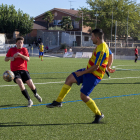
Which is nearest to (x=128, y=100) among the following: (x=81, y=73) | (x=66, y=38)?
(x=81, y=73)

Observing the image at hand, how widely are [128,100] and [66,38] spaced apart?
5613cm

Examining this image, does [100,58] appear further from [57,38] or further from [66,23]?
[66,23]

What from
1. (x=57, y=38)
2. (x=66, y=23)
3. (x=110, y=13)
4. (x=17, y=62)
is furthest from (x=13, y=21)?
(x=17, y=62)

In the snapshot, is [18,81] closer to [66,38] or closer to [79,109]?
[79,109]

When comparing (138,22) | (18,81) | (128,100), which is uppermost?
(138,22)

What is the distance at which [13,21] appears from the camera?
60.7 m

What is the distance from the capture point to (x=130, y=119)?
18.3ft

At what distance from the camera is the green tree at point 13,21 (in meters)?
60.5

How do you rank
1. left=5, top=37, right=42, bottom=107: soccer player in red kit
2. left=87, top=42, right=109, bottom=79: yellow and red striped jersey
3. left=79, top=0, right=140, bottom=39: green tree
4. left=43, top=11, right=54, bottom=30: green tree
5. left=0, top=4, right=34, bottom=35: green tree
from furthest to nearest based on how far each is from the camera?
left=43, top=11, right=54, bottom=30: green tree → left=79, top=0, right=140, bottom=39: green tree → left=0, top=4, right=34, bottom=35: green tree → left=5, top=37, right=42, bottom=107: soccer player in red kit → left=87, top=42, right=109, bottom=79: yellow and red striped jersey

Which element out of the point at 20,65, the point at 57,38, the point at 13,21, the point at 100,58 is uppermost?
the point at 13,21

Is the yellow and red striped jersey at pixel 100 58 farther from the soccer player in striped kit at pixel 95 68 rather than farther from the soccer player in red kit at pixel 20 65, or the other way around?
the soccer player in red kit at pixel 20 65

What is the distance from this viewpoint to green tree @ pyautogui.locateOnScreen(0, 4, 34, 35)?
60.5 meters

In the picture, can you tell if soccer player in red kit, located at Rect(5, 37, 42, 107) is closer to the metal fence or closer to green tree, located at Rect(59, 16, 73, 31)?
the metal fence

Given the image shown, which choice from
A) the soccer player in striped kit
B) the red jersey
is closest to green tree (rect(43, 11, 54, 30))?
the red jersey
